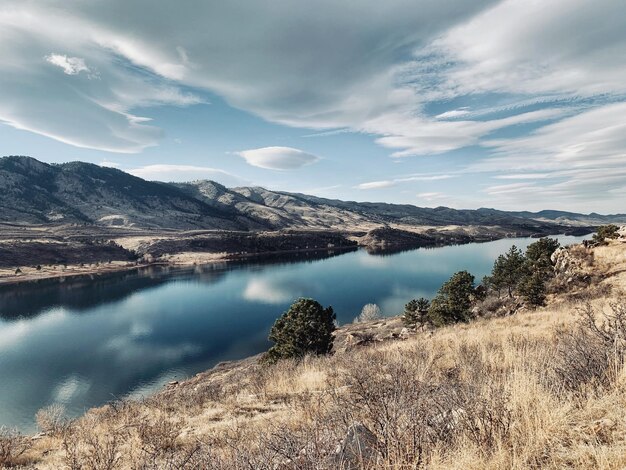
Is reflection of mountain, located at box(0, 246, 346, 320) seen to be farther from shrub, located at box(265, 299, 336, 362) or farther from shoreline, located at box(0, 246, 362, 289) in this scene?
shrub, located at box(265, 299, 336, 362)

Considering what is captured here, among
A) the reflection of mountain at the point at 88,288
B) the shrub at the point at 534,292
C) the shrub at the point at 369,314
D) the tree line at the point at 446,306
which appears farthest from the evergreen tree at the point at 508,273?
the reflection of mountain at the point at 88,288

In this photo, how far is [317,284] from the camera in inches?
3524

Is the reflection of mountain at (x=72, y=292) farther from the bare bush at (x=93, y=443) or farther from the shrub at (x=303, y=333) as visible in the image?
the bare bush at (x=93, y=443)

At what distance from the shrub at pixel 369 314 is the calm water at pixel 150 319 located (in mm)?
2273

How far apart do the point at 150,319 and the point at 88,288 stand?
3585cm

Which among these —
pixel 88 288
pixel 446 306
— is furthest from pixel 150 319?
pixel 446 306

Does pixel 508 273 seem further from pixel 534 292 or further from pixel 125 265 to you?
pixel 125 265

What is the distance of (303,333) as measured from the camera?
93.8 feet

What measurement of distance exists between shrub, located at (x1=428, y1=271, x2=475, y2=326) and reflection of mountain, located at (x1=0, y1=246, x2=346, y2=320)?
66.6 metres

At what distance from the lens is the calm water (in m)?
37.9

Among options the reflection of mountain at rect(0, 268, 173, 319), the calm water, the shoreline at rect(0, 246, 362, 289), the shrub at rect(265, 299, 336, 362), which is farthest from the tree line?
the shoreline at rect(0, 246, 362, 289)

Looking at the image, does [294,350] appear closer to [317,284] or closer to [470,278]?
[470,278]

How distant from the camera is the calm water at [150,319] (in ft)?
124

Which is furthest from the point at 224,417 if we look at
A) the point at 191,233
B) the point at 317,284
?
the point at 191,233
